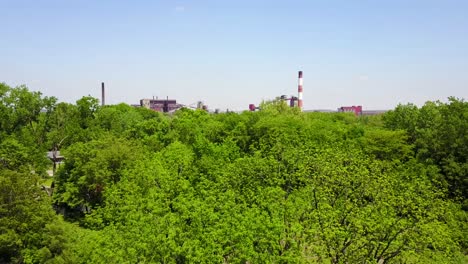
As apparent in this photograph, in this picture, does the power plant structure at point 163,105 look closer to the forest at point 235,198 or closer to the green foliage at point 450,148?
the forest at point 235,198

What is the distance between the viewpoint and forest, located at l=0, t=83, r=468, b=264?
1869 cm

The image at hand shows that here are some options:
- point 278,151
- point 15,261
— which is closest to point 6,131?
point 15,261

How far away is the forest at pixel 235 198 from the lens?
18.7m

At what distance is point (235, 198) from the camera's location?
80.9ft

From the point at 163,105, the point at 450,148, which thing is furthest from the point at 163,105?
the point at 450,148

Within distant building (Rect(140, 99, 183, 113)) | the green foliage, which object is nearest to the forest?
the green foliage

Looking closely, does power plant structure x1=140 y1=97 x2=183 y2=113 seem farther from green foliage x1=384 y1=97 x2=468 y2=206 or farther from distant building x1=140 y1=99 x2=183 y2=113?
green foliage x1=384 y1=97 x2=468 y2=206

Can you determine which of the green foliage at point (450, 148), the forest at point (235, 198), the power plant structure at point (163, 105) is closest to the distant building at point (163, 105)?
the power plant structure at point (163, 105)

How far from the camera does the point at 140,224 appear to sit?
774 inches

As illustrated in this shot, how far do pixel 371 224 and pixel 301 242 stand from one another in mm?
4370

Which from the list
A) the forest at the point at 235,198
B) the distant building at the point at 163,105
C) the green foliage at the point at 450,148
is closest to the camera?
the forest at the point at 235,198

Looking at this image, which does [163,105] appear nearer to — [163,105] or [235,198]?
[163,105]

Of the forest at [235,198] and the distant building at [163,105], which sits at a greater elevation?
the distant building at [163,105]

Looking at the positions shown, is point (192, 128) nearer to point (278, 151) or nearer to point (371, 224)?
point (278, 151)
